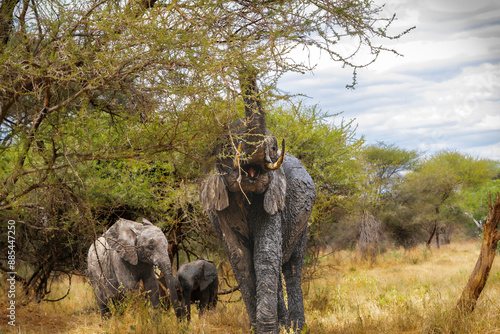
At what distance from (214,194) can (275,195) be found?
0.58m

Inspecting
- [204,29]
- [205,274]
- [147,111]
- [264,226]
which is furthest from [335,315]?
[204,29]

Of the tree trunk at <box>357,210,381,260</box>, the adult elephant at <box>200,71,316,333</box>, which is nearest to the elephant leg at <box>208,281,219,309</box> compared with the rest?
the adult elephant at <box>200,71,316,333</box>

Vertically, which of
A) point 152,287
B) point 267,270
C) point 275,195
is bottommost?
point 152,287

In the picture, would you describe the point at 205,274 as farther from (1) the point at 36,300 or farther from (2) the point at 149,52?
(2) the point at 149,52

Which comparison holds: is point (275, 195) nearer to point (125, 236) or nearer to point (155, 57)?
point (155, 57)

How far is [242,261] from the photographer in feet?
16.4

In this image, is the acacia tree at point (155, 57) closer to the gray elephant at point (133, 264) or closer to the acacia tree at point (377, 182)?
the gray elephant at point (133, 264)

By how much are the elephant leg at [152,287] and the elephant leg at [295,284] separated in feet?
7.54

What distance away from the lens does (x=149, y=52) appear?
3887 mm

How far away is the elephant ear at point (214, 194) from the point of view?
4.71 m

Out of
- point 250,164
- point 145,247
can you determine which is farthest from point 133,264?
point 250,164

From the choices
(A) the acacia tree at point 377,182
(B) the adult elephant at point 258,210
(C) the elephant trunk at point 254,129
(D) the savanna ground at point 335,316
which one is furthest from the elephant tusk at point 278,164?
(A) the acacia tree at point 377,182

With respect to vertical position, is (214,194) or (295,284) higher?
(214,194)

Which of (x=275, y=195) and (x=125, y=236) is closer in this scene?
(x=275, y=195)
